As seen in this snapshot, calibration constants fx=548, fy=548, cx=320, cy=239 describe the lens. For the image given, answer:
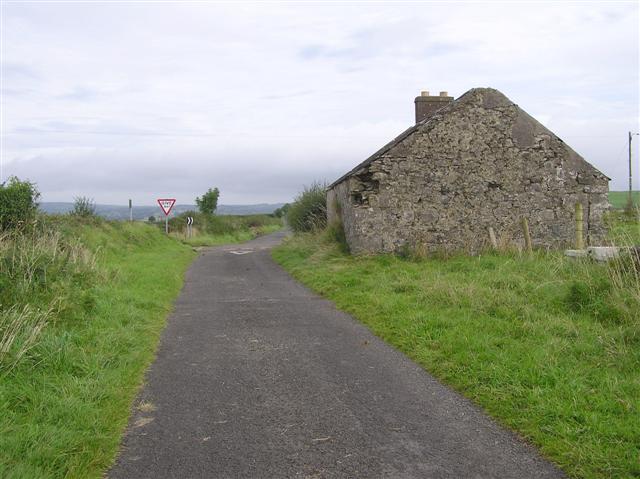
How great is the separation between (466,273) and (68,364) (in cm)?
846

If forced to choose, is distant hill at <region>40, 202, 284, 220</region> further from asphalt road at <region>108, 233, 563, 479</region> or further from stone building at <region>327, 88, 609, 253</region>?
asphalt road at <region>108, 233, 563, 479</region>

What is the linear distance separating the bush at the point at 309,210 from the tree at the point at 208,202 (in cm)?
2203

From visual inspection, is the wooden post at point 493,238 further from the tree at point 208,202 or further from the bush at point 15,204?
the tree at point 208,202

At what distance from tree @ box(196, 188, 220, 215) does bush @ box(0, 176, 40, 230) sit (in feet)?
106

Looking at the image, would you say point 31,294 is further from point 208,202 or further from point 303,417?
point 208,202

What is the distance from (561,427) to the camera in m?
4.48

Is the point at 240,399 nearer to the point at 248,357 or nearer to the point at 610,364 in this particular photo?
the point at 248,357

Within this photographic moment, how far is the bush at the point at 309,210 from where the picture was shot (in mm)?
25186

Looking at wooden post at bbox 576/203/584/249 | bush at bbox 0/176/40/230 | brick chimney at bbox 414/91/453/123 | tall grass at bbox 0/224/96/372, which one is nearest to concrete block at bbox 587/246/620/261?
wooden post at bbox 576/203/584/249

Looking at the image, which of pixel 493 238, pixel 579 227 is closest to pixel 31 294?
pixel 493 238

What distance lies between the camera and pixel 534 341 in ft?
22.1

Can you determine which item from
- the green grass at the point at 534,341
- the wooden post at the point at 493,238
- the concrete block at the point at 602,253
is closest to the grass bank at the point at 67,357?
the green grass at the point at 534,341

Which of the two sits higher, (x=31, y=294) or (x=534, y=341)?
(x=31, y=294)

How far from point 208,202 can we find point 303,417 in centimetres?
4516
